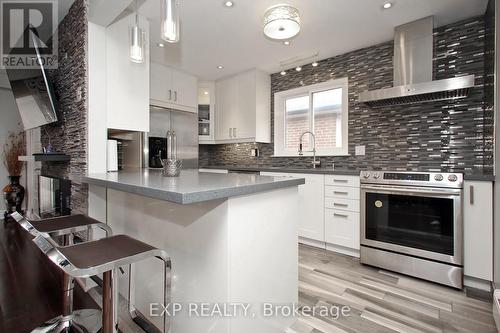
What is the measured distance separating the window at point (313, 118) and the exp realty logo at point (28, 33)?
2.89 metres

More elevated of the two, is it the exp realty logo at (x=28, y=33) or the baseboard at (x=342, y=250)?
the exp realty logo at (x=28, y=33)

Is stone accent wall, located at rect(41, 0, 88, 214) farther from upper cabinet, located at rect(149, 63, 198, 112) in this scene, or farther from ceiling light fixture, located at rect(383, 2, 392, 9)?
ceiling light fixture, located at rect(383, 2, 392, 9)

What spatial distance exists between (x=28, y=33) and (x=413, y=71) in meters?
4.09

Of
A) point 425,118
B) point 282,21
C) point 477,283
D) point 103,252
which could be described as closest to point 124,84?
point 282,21

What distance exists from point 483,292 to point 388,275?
2.13 feet

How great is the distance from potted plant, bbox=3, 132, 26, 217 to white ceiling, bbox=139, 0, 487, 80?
317 cm

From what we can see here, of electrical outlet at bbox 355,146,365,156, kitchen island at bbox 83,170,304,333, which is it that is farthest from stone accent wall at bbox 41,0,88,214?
electrical outlet at bbox 355,146,365,156

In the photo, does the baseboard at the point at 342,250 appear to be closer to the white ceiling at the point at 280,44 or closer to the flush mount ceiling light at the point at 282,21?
the flush mount ceiling light at the point at 282,21

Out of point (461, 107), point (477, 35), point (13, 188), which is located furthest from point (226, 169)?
point (13, 188)

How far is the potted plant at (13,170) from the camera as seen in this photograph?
13.6 feet

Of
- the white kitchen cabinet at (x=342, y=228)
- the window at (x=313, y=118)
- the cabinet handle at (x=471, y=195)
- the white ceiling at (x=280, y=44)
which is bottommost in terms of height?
the white kitchen cabinet at (x=342, y=228)

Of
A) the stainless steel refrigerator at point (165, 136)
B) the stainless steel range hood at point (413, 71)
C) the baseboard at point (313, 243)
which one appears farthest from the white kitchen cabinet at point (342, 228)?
the stainless steel refrigerator at point (165, 136)

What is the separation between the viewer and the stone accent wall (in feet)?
6.66

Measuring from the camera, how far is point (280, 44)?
9.66 ft
